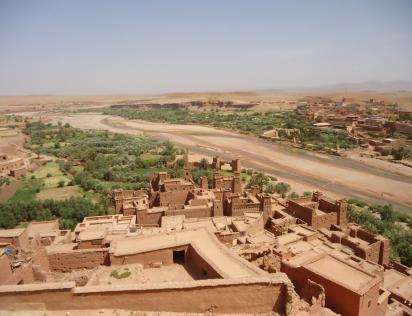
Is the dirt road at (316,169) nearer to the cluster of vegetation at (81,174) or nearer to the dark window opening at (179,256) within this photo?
the cluster of vegetation at (81,174)

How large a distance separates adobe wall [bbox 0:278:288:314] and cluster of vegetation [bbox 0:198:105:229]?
17.1 meters

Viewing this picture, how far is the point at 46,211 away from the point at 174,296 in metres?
21.8

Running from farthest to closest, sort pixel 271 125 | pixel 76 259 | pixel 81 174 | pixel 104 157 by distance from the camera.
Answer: pixel 271 125 → pixel 104 157 → pixel 81 174 → pixel 76 259

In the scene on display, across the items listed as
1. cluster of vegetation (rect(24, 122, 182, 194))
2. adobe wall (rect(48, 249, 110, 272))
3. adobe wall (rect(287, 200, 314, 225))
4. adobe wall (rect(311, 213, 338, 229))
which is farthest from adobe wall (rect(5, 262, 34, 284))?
cluster of vegetation (rect(24, 122, 182, 194))

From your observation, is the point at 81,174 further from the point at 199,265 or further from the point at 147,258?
the point at 199,265

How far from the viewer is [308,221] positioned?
21453mm

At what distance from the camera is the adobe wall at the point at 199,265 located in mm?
12181

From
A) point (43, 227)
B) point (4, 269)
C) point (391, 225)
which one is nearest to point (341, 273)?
point (4, 269)

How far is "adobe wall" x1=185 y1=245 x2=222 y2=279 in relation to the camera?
A: 1218 centimetres

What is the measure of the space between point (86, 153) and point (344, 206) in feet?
140

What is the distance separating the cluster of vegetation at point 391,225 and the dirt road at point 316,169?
4.71m

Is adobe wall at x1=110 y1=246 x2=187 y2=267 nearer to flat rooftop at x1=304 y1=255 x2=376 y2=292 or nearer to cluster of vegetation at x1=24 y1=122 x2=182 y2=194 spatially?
flat rooftop at x1=304 y1=255 x2=376 y2=292

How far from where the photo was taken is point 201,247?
46.1ft

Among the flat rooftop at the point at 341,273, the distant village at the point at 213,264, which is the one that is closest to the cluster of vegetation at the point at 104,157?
the distant village at the point at 213,264
